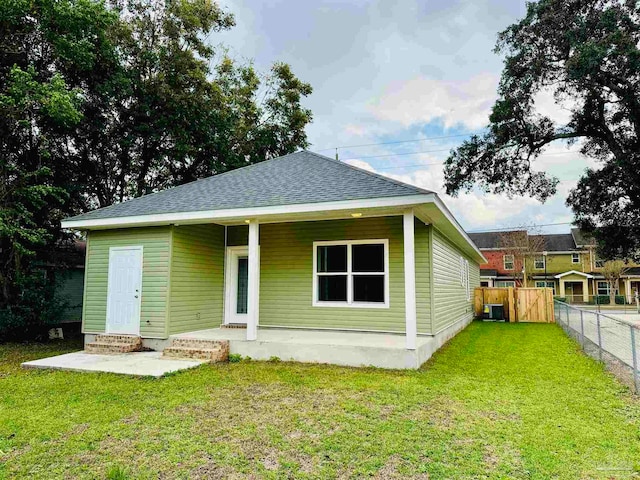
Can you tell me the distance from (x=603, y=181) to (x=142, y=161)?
16.4 m

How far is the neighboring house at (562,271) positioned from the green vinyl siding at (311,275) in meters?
27.0

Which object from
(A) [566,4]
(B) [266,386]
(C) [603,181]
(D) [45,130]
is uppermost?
(A) [566,4]

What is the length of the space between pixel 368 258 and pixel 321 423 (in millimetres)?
4560

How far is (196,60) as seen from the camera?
14445mm

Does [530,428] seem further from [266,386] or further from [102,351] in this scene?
[102,351]

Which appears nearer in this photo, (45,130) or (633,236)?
(45,130)

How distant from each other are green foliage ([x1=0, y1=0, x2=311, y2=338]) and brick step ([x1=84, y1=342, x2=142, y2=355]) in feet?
10.2

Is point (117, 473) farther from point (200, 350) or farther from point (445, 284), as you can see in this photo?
point (445, 284)

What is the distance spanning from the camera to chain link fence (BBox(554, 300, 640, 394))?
5.31 metres

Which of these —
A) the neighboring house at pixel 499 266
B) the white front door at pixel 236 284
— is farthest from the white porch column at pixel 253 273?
the neighboring house at pixel 499 266

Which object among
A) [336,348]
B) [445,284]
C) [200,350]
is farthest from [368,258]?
[200,350]

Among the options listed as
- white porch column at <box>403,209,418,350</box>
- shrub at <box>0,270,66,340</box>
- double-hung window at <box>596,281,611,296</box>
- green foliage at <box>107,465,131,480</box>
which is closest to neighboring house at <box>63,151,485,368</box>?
white porch column at <box>403,209,418,350</box>

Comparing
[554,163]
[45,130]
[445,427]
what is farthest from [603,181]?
[45,130]

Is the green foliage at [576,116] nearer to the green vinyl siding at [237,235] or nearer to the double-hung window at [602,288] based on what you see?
the green vinyl siding at [237,235]
